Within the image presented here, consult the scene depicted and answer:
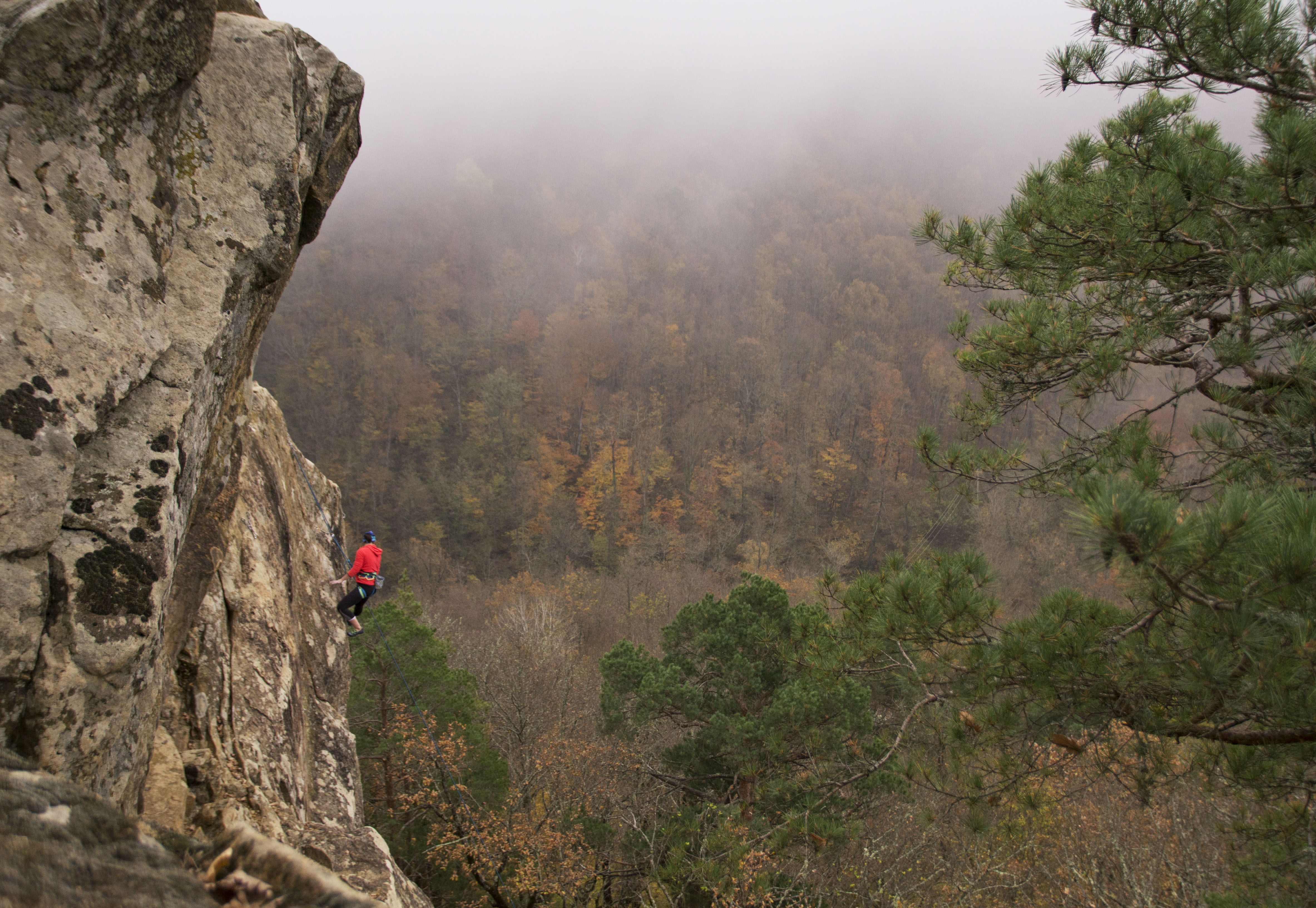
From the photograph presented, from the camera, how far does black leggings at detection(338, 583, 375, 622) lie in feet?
23.3

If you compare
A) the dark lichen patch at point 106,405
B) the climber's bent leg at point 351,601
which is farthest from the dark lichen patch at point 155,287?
Result: the climber's bent leg at point 351,601

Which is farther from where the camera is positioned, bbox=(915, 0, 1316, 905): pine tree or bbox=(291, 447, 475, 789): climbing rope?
bbox=(291, 447, 475, 789): climbing rope

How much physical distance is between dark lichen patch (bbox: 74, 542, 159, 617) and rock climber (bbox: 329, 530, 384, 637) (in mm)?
4324

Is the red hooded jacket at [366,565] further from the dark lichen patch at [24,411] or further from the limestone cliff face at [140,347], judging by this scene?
the dark lichen patch at [24,411]

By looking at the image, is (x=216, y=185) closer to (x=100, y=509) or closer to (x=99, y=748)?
(x=100, y=509)

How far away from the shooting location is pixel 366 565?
695cm

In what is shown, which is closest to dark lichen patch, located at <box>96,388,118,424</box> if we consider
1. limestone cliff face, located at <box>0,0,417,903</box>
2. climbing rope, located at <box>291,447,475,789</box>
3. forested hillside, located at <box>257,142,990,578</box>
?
limestone cliff face, located at <box>0,0,417,903</box>

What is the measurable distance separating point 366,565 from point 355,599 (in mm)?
465

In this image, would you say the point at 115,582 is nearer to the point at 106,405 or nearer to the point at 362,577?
the point at 106,405

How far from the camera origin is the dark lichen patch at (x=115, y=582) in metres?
2.24

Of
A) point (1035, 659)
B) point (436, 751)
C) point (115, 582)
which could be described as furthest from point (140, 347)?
point (436, 751)

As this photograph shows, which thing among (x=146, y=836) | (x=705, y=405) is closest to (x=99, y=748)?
(x=146, y=836)

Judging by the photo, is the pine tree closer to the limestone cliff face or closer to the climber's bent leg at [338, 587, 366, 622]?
the limestone cliff face

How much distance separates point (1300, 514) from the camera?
2.29m
